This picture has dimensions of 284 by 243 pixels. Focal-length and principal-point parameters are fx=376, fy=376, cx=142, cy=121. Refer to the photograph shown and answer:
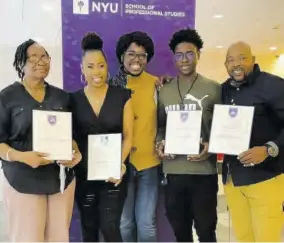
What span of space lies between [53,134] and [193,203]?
3.06 ft

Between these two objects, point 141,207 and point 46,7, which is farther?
point 46,7

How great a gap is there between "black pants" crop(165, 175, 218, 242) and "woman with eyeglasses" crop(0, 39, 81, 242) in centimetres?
63

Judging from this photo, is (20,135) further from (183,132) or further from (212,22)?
(212,22)

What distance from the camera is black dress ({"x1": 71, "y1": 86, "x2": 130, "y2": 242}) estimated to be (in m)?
2.17

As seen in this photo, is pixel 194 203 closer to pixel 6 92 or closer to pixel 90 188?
pixel 90 188

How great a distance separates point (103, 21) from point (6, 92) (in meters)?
1.04

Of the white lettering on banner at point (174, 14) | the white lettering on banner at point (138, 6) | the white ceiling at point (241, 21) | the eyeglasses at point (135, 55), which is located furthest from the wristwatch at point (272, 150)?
the white ceiling at point (241, 21)

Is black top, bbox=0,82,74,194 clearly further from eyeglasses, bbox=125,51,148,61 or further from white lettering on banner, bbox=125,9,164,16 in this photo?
white lettering on banner, bbox=125,9,164,16

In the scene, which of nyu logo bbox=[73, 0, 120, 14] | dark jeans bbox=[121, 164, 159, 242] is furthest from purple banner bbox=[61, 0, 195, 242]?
dark jeans bbox=[121, 164, 159, 242]

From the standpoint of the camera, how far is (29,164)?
1.98 m

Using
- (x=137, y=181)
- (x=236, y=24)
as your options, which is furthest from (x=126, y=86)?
(x=236, y=24)

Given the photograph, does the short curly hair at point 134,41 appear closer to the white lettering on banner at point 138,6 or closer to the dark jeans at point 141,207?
the white lettering on banner at point 138,6

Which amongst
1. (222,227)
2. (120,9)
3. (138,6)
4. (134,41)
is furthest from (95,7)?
(222,227)

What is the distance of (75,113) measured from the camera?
86.3 inches
